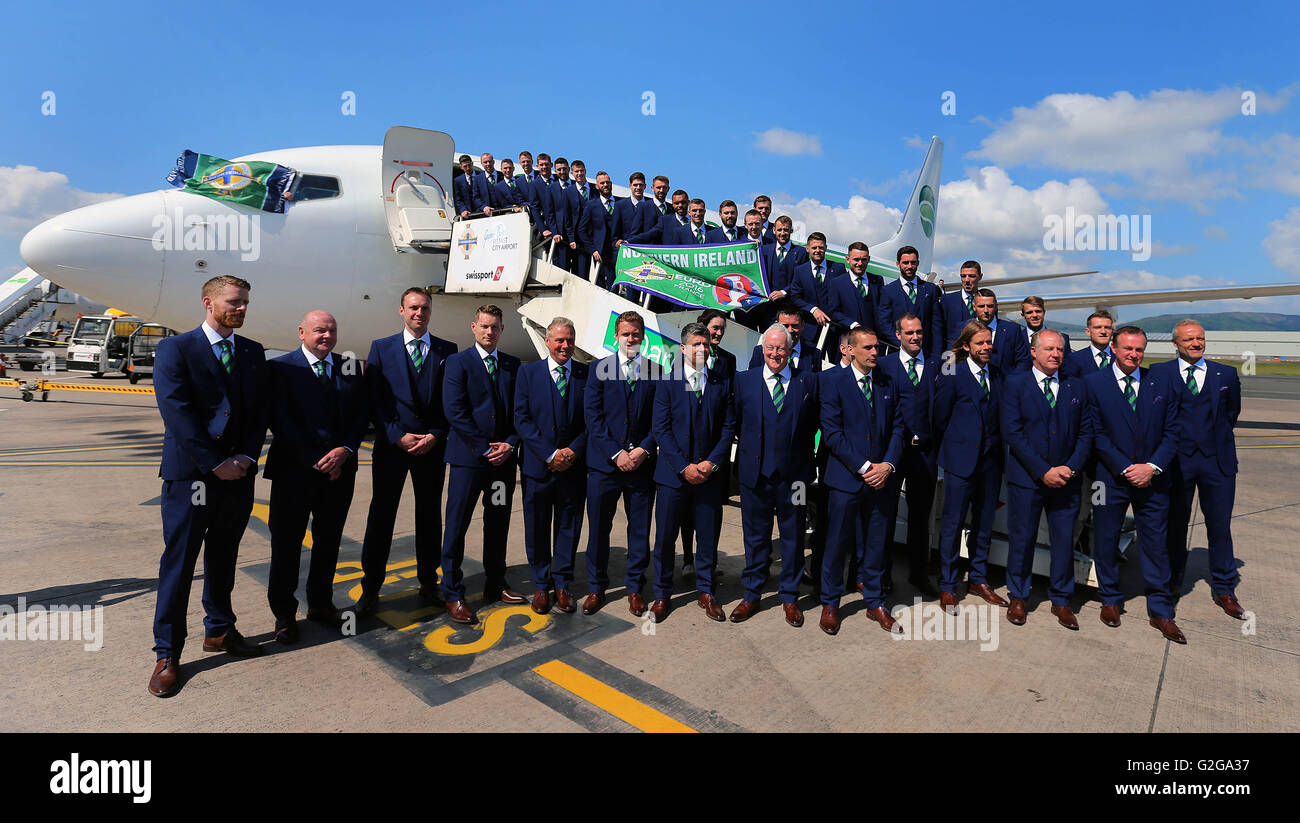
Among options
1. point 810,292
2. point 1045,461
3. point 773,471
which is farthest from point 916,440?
point 810,292

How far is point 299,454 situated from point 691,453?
95.2 inches

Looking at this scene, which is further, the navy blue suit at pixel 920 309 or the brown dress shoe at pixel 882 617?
the navy blue suit at pixel 920 309

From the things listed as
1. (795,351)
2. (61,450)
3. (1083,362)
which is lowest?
(61,450)

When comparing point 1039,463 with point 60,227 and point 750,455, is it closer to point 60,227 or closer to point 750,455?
Answer: point 750,455

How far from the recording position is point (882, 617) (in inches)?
171

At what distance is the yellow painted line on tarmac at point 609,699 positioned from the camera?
10.1 ft

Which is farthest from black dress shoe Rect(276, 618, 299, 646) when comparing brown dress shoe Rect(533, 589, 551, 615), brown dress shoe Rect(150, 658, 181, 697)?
brown dress shoe Rect(533, 589, 551, 615)

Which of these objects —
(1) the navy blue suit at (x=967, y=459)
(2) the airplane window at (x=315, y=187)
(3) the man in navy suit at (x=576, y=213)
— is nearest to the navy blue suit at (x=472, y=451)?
(1) the navy blue suit at (x=967, y=459)

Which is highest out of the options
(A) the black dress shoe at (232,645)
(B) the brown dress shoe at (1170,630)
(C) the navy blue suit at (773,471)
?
(C) the navy blue suit at (773,471)

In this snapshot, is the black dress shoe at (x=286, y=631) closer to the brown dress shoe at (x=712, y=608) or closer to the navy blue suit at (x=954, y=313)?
the brown dress shoe at (x=712, y=608)

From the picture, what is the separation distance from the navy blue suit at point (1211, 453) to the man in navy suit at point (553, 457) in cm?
414

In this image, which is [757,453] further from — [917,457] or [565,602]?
[565,602]
